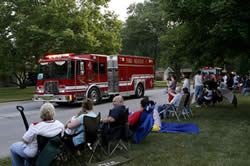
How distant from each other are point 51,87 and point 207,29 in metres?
8.73

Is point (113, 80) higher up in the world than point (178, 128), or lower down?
higher up

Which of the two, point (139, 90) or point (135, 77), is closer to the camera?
point (135, 77)

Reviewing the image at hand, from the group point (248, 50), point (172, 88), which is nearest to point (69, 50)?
point (172, 88)

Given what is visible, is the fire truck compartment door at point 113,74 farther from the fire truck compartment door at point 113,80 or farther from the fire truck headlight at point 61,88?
the fire truck headlight at point 61,88

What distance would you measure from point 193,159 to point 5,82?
52.7m

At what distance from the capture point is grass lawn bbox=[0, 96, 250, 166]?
475 cm

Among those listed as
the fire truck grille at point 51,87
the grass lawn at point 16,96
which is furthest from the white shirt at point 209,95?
the grass lawn at point 16,96

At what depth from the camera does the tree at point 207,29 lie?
301 inches

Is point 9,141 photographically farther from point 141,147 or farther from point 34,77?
point 34,77

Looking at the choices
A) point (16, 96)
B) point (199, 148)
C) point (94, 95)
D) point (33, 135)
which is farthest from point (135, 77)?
point (33, 135)

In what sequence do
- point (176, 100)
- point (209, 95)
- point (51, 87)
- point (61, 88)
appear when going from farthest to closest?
point (51, 87) < point (61, 88) < point (209, 95) < point (176, 100)

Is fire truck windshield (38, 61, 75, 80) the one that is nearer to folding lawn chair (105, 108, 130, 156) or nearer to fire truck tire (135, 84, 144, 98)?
fire truck tire (135, 84, 144, 98)

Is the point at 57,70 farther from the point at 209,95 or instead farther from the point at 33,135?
the point at 33,135

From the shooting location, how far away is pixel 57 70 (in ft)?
44.7
